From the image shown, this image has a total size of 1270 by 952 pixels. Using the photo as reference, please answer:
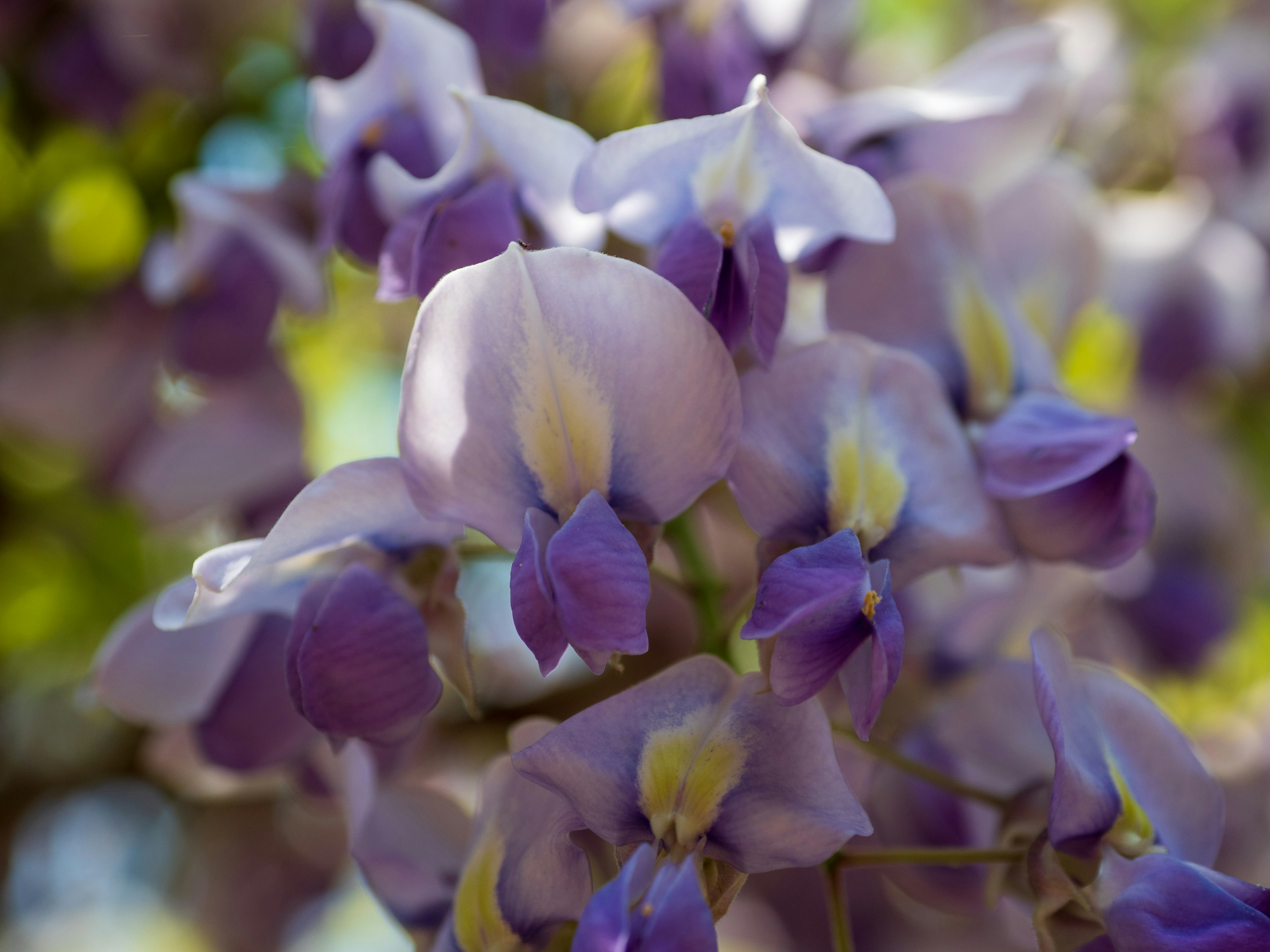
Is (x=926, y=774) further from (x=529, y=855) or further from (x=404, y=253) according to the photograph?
(x=404, y=253)

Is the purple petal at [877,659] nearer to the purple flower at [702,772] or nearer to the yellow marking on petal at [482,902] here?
the purple flower at [702,772]

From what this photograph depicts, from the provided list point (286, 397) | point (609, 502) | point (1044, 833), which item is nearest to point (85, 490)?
point (286, 397)

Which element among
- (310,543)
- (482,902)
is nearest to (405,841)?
(482,902)

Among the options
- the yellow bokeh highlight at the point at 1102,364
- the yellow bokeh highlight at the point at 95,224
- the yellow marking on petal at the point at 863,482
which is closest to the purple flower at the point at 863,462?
the yellow marking on petal at the point at 863,482

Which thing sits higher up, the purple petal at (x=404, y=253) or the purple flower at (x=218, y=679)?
the purple petal at (x=404, y=253)

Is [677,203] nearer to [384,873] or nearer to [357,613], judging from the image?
[357,613]
